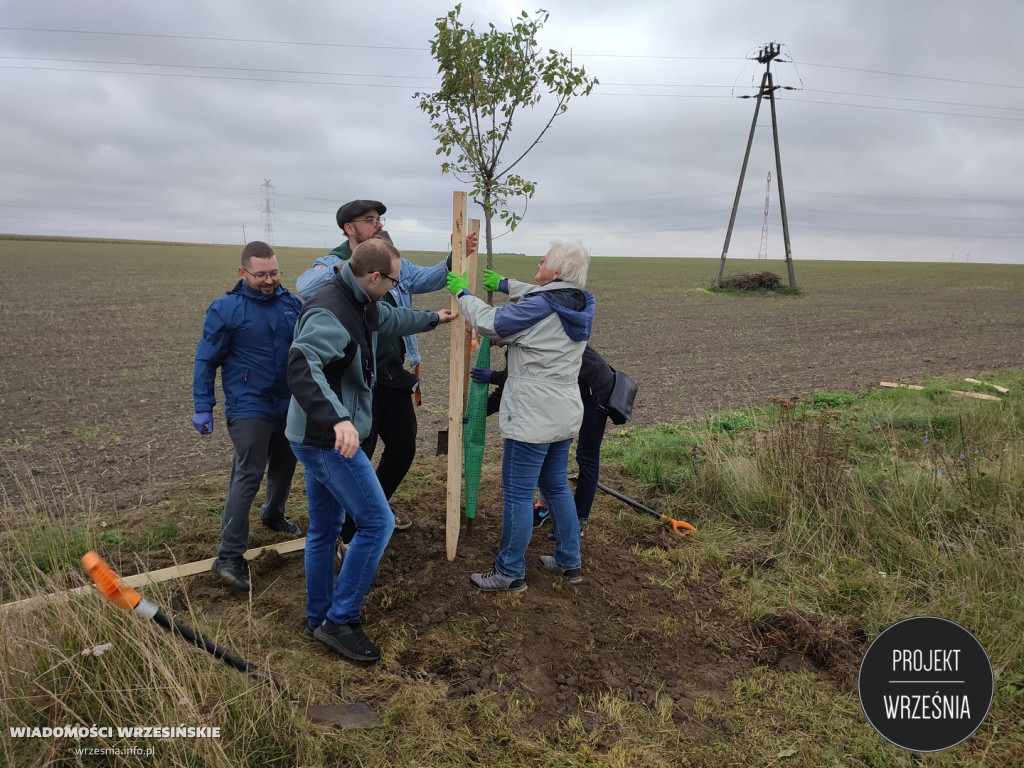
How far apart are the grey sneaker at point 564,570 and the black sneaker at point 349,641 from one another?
1377 mm

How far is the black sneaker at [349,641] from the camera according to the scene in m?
3.52

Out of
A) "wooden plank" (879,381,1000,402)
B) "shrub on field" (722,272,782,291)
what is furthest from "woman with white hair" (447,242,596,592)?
"shrub on field" (722,272,782,291)

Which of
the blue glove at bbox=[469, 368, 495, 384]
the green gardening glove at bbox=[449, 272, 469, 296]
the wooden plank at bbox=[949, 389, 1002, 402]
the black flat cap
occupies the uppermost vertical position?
the black flat cap

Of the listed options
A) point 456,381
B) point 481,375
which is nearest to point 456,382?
point 456,381

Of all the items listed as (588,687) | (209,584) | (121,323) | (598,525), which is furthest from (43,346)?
(588,687)

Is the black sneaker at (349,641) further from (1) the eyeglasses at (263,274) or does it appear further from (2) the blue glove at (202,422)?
(1) the eyeglasses at (263,274)

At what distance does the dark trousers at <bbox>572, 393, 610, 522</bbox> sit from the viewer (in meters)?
4.76

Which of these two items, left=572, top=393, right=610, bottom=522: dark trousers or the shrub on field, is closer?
left=572, top=393, right=610, bottom=522: dark trousers

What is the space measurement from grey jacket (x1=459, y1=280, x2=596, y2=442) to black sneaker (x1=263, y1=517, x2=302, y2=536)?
2131mm

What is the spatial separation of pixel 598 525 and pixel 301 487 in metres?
2.72

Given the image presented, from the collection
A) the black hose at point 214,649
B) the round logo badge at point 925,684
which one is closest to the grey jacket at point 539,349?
the black hose at point 214,649

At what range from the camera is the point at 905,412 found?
852cm

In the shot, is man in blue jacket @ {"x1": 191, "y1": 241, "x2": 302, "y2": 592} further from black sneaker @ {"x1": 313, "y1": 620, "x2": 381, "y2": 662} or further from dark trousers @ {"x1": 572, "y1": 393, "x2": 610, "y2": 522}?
dark trousers @ {"x1": 572, "y1": 393, "x2": 610, "y2": 522}

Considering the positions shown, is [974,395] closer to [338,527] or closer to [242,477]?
[338,527]
